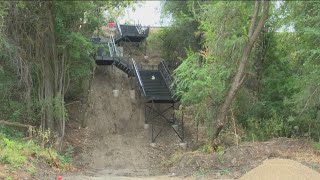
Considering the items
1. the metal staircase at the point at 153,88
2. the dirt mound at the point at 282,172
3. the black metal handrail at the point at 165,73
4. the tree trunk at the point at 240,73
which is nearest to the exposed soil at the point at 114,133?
the metal staircase at the point at 153,88

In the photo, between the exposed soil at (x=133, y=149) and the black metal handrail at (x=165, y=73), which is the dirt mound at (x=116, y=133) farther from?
the black metal handrail at (x=165, y=73)

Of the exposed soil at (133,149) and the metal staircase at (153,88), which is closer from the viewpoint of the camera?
the exposed soil at (133,149)

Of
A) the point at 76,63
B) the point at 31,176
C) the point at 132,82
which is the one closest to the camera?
the point at 31,176

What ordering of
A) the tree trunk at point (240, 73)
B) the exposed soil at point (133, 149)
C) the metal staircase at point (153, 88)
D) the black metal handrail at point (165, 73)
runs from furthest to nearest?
the black metal handrail at point (165, 73) → the metal staircase at point (153, 88) → the tree trunk at point (240, 73) → the exposed soil at point (133, 149)

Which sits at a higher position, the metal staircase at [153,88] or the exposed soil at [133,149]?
the metal staircase at [153,88]

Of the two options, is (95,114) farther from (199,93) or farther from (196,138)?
(199,93)

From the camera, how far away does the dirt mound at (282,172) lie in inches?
424

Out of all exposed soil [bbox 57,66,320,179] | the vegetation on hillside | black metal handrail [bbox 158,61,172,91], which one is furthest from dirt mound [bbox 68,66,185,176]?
the vegetation on hillside

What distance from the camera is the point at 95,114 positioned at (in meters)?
24.3

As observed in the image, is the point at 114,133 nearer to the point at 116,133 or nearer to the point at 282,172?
the point at 116,133

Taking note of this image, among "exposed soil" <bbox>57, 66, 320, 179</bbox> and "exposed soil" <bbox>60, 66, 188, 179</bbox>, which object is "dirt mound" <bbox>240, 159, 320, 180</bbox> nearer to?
"exposed soil" <bbox>57, 66, 320, 179</bbox>

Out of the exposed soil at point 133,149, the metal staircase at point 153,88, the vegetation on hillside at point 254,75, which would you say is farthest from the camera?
the metal staircase at point 153,88

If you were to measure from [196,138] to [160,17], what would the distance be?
38.5 feet

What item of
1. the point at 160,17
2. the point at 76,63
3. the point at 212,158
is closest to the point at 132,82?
the point at 160,17
